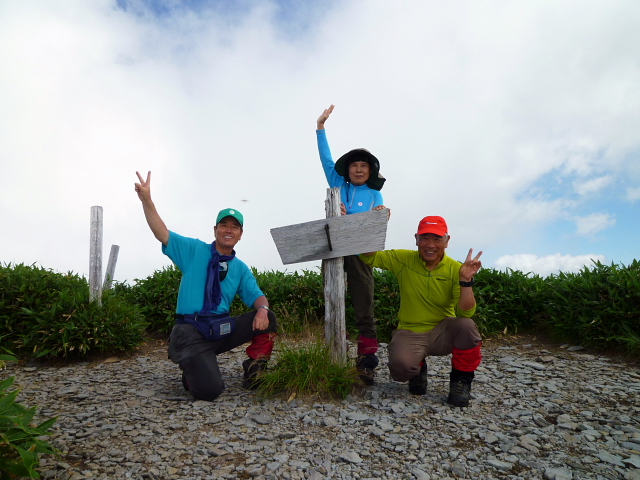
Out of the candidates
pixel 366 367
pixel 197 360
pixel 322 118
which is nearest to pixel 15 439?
pixel 197 360

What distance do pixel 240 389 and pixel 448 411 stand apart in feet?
6.62

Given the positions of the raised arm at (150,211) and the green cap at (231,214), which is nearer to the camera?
the raised arm at (150,211)

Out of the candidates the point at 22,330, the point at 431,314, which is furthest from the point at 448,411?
the point at 22,330

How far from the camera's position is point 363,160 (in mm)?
4871

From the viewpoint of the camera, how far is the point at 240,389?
4785mm

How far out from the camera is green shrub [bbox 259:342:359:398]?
4301mm

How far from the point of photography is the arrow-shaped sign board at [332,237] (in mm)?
4359

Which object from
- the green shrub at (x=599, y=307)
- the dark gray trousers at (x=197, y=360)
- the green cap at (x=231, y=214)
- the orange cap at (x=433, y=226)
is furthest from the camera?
the green shrub at (x=599, y=307)

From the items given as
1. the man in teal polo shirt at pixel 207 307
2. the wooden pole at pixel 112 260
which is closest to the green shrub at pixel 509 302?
the man in teal polo shirt at pixel 207 307

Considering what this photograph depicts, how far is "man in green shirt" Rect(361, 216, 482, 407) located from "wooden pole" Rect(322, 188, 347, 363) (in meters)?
0.31

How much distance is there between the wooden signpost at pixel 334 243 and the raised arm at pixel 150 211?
1.03m

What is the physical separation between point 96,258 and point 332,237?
412 centimetres

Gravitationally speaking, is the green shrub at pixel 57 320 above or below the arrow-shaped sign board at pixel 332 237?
below

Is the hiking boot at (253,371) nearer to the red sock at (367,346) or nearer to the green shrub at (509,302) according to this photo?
the red sock at (367,346)
